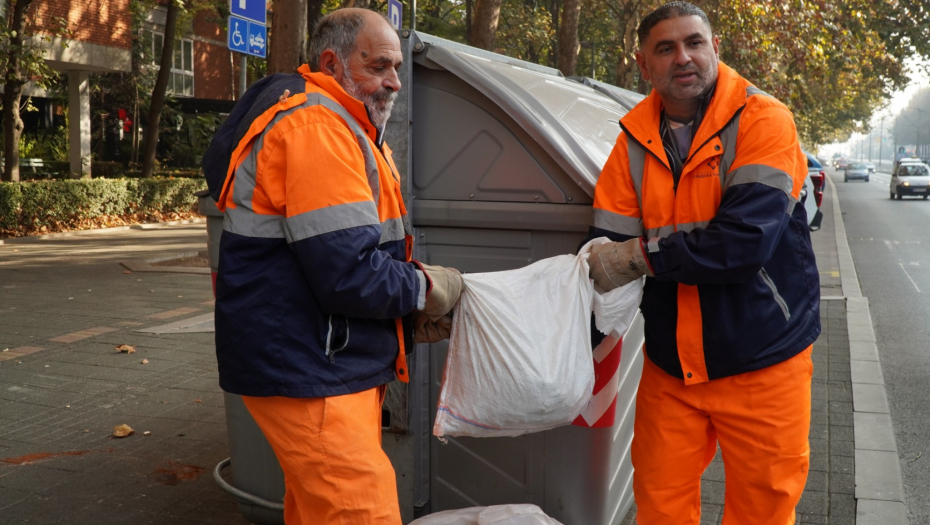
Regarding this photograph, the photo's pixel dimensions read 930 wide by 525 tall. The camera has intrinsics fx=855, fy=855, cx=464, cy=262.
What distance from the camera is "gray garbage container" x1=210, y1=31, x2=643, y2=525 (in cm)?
286

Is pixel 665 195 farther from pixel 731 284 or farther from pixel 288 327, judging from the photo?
pixel 288 327

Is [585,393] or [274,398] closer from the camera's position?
[274,398]

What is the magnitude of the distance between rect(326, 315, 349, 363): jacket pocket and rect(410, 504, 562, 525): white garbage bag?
913 millimetres

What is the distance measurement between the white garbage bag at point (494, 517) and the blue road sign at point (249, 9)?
5.23 metres

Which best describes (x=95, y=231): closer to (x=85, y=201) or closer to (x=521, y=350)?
(x=85, y=201)

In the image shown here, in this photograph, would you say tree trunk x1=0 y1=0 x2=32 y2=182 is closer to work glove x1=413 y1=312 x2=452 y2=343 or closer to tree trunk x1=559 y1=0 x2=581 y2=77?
tree trunk x1=559 y1=0 x2=581 y2=77

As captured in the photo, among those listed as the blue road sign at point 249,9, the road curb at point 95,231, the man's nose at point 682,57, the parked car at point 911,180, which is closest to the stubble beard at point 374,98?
the man's nose at point 682,57

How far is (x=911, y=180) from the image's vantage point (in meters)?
31.3

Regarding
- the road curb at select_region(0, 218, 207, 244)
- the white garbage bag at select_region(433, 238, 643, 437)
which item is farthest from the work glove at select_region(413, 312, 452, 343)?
the road curb at select_region(0, 218, 207, 244)

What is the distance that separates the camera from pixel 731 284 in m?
2.44

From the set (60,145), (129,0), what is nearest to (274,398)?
(129,0)

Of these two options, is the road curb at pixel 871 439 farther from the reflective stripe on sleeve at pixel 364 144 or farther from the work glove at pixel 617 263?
the reflective stripe on sleeve at pixel 364 144

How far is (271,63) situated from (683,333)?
6.78m

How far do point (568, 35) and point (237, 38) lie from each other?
911 centimetres
